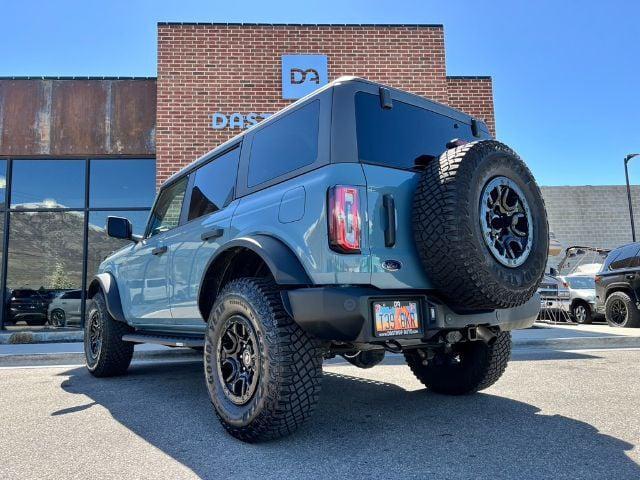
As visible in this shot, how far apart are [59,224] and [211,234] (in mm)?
9883

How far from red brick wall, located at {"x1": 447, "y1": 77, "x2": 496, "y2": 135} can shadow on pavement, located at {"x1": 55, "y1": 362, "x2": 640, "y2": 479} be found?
8.06m

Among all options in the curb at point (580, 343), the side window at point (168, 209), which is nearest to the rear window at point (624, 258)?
the curb at point (580, 343)

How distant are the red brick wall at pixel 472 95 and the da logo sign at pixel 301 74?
2.78 meters

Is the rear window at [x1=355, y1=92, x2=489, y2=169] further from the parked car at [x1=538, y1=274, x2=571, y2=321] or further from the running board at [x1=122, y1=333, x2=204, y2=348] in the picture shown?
the parked car at [x1=538, y1=274, x2=571, y2=321]

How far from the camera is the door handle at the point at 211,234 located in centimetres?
346

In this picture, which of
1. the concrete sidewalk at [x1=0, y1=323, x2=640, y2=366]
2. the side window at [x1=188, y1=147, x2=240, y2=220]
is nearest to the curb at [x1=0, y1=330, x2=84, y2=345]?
the concrete sidewalk at [x1=0, y1=323, x2=640, y2=366]

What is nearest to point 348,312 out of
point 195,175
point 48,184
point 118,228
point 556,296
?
point 195,175

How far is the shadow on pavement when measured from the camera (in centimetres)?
238

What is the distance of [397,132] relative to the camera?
10.2 feet

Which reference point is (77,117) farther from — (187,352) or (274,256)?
(274,256)

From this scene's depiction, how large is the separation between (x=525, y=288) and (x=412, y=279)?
2.11 ft

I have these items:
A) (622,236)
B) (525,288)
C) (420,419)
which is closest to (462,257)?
(525,288)

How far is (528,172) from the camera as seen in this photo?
3025 mm

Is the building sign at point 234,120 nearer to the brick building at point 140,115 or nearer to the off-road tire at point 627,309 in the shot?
the brick building at point 140,115
